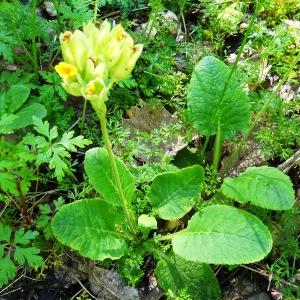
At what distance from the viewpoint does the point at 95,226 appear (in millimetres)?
2475

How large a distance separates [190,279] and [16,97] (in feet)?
4.62

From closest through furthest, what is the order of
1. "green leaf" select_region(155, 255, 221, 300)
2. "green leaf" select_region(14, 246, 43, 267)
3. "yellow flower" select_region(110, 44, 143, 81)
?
"yellow flower" select_region(110, 44, 143, 81) → "green leaf" select_region(14, 246, 43, 267) → "green leaf" select_region(155, 255, 221, 300)

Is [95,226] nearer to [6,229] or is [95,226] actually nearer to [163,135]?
[6,229]

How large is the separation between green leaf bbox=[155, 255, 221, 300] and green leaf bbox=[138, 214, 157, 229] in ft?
0.73

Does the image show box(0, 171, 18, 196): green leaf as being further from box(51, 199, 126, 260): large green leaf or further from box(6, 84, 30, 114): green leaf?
box(6, 84, 30, 114): green leaf

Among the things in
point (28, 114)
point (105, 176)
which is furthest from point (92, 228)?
point (28, 114)

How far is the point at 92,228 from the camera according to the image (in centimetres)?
246

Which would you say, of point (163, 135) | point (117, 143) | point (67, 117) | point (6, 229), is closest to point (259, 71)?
point (163, 135)

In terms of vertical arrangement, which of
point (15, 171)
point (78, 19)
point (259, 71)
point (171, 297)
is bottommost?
point (171, 297)

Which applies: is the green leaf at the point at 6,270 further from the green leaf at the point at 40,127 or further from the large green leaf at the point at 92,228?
the green leaf at the point at 40,127

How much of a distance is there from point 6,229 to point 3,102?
0.76 metres

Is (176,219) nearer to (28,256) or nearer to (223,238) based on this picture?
(223,238)

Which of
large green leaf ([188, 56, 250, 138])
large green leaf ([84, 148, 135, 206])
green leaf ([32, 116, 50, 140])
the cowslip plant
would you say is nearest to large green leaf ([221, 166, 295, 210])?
the cowslip plant

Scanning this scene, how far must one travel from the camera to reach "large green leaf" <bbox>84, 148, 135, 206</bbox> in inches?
99.6
